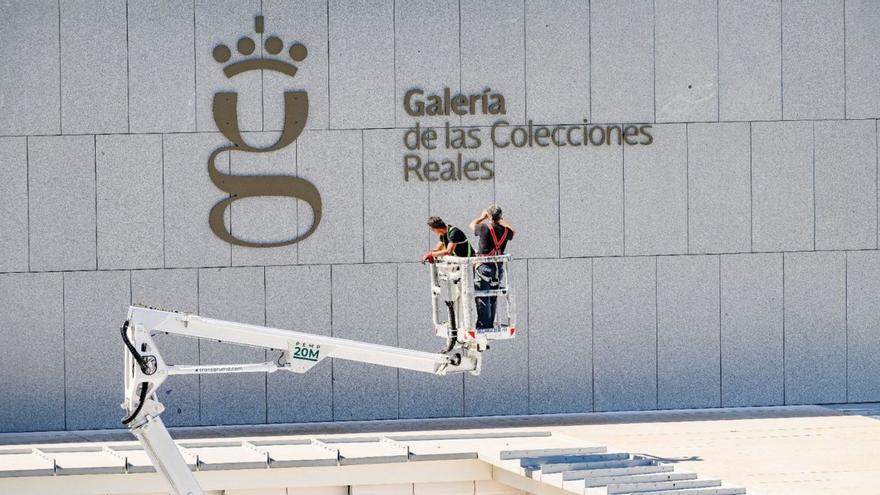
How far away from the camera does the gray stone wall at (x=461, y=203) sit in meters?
25.1

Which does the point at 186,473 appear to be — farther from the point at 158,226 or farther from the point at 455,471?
the point at 158,226

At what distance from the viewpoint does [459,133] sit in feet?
84.6

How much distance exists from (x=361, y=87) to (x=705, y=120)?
5433 millimetres

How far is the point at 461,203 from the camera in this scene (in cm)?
2577

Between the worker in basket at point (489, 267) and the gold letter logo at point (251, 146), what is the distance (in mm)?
5664

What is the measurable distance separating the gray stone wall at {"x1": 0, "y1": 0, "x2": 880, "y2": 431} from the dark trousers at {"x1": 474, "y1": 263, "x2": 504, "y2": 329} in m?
6.71

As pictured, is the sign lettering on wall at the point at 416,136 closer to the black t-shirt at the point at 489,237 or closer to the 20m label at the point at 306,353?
the black t-shirt at the point at 489,237

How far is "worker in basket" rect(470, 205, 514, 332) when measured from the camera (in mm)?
18703

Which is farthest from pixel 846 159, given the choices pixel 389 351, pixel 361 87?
pixel 389 351

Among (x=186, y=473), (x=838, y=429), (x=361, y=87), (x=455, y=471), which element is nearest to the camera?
(x=186, y=473)

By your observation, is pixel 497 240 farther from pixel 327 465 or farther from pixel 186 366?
pixel 186 366

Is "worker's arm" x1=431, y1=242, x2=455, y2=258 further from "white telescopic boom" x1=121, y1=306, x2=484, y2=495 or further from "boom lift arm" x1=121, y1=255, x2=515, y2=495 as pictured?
"white telescopic boom" x1=121, y1=306, x2=484, y2=495

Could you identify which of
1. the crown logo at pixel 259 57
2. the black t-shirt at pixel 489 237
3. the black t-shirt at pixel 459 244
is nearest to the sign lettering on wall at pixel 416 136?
the crown logo at pixel 259 57

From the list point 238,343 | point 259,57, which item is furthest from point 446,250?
point 259,57
